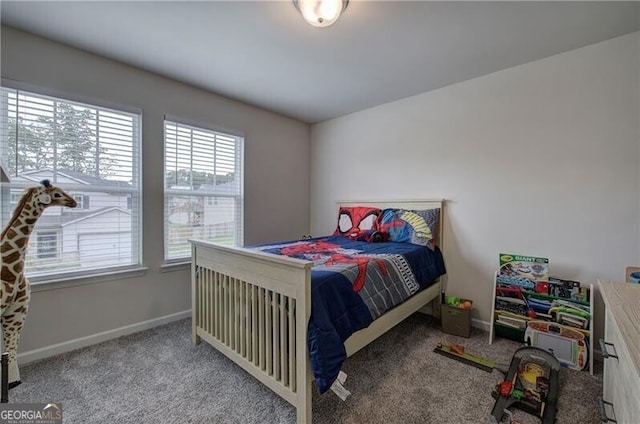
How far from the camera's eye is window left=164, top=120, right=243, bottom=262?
267 centimetres

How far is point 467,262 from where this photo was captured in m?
2.66

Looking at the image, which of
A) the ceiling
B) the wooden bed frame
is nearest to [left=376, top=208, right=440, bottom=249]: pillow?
the wooden bed frame

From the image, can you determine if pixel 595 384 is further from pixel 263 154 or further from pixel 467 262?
pixel 263 154

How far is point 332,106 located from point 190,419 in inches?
124

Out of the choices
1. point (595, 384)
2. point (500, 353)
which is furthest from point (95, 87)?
point (595, 384)

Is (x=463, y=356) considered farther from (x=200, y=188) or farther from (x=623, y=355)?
(x=200, y=188)

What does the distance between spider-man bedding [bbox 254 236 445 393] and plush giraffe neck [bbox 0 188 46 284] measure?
4.76 feet

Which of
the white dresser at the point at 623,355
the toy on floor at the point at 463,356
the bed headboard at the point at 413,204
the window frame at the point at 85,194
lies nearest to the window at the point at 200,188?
the window frame at the point at 85,194

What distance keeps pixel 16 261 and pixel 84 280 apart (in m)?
0.78

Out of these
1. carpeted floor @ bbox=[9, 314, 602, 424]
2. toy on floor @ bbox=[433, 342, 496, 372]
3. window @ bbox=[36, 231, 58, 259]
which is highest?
window @ bbox=[36, 231, 58, 259]

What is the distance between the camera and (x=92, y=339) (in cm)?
220

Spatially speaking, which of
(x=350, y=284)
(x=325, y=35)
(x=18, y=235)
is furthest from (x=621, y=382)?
(x=18, y=235)

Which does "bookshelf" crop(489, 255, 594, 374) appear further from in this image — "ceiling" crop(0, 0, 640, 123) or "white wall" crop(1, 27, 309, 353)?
"white wall" crop(1, 27, 309, 353)

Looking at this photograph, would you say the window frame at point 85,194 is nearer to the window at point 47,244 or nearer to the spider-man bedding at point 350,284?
the window at point 47,244
